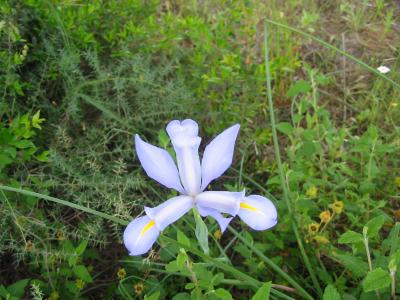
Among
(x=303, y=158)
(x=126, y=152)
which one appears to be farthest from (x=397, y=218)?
(x=126, y=152)

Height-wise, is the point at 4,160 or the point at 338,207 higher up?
the point at 4,160

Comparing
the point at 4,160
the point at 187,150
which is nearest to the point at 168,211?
the point at 187,150

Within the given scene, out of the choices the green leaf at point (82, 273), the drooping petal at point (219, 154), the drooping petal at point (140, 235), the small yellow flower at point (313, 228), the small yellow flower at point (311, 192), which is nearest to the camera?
the drooping petal at point (140, 235)

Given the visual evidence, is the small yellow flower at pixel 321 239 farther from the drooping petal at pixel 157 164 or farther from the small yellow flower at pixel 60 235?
the small yellow flower at pixel 60 235

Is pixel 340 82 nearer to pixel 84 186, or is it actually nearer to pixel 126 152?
pixel 126 152

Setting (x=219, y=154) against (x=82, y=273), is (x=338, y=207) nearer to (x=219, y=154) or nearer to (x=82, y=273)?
(x=219, y=154)

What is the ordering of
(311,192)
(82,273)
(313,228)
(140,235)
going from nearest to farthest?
(140,235)
(82,273)
(313,228)
(311,192)

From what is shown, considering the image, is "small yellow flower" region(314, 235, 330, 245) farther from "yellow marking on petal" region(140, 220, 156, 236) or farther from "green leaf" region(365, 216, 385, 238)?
"yellow marking on petal" region(140, 220, 156, 236)

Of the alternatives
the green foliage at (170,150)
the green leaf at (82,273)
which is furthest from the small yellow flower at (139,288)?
the green leaf at (82,273)
